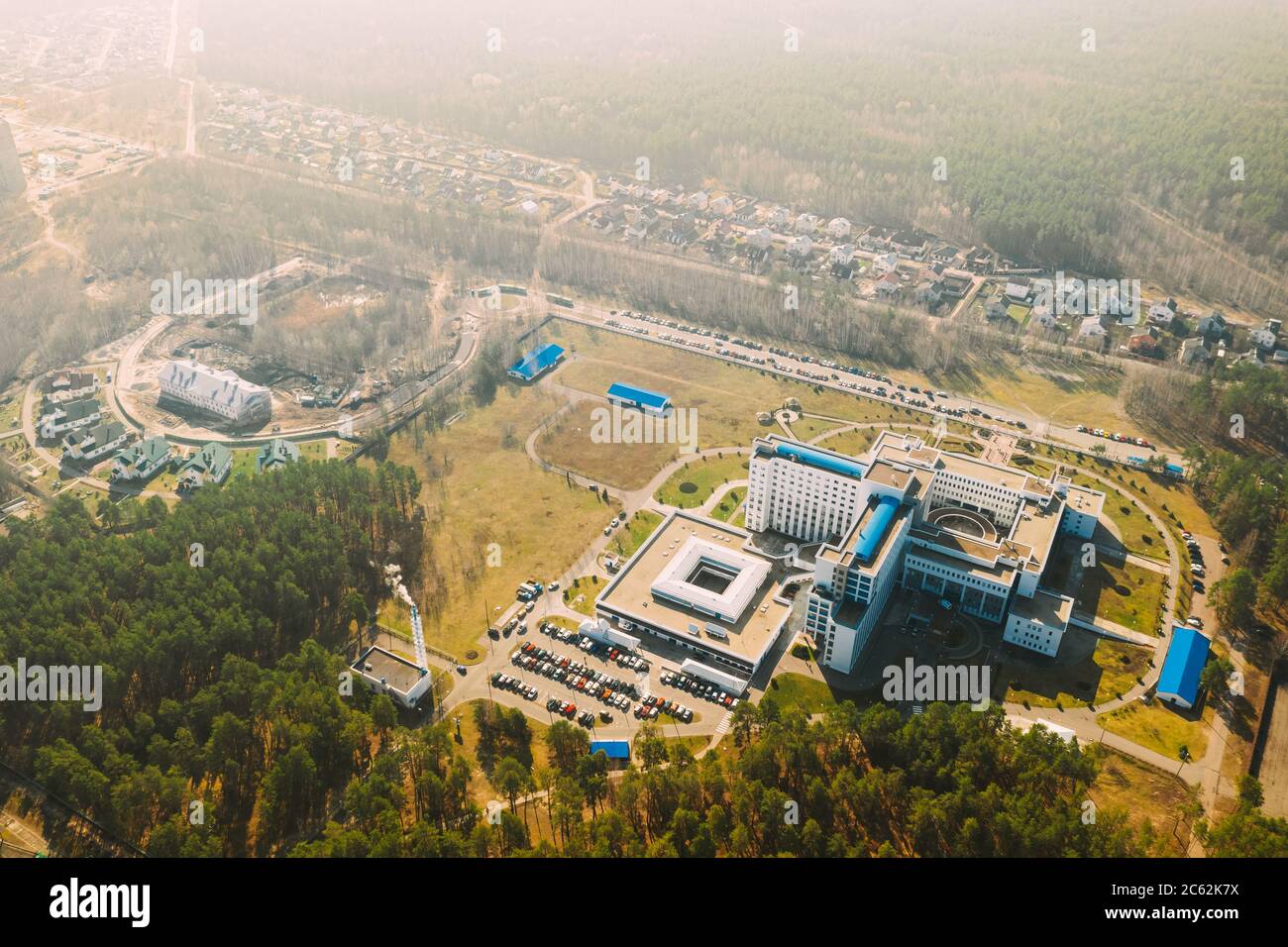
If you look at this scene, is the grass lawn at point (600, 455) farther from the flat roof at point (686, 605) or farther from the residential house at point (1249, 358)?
the residential house at point (1249, 358)

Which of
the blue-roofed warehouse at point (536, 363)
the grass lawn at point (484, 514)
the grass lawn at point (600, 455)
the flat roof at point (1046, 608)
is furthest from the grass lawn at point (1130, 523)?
the blue-roofed warehouse at point (536, 363)

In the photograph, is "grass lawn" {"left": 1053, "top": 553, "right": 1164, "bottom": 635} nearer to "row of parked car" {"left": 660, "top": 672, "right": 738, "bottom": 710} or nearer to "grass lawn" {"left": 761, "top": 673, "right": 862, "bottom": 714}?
"grass lawn" {"left": 761, "top": 673, "right": 862, "bottom": 714}

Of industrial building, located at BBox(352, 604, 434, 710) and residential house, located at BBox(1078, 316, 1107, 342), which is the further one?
residential house, located at BBox(1078, 316, 1107, 342)

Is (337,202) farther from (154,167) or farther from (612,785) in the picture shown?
(612,785)

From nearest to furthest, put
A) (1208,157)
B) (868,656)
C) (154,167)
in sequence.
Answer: (868,656) → (1208,157) → (154,167)

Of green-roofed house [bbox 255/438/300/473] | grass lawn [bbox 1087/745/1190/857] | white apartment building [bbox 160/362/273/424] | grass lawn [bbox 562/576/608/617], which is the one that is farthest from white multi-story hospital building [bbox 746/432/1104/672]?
white apartment building [bbox 160/362/273/424]

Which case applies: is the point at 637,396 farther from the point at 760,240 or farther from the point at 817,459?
the point at 760,240

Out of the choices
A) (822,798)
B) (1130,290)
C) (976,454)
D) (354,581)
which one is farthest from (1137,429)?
(354,581)
